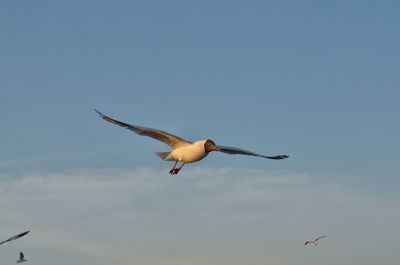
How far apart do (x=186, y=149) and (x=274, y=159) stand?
9.46 metres

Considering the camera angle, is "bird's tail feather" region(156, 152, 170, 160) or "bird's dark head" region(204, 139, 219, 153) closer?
"bird's dark head" region(204, 139, 219, 153)

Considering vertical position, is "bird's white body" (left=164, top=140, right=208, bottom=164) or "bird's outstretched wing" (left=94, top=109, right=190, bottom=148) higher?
"bird's outstretched wing" (left=94, top=109, right=190, bottom=148)

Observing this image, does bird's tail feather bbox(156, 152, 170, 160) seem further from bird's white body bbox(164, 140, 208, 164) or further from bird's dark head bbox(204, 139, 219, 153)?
bird's dark head bbox(204, 139, 219, 153)

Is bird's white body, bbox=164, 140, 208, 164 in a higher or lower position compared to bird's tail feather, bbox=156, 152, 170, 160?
lower

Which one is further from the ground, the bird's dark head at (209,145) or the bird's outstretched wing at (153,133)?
the bird's outstretched wing at (153,133)

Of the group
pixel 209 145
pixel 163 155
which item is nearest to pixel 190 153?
pixel 209 145

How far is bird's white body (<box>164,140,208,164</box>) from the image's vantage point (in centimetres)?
6419

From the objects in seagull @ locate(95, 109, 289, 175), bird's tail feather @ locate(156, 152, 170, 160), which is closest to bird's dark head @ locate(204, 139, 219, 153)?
seagull @ locate(95, 109, 289, 175)

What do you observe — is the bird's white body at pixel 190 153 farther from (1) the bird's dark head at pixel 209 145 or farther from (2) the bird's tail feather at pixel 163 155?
(2) the bird's tail feather at pixel 163 155

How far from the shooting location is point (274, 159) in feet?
234

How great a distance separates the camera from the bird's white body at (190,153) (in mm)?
64188

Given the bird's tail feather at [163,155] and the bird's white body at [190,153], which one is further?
the bird's tail feather at [163,155]

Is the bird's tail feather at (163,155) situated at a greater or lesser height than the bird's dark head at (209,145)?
greater

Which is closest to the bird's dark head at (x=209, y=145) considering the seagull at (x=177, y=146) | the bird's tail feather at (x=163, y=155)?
the seagull at (x=177, y=146)
